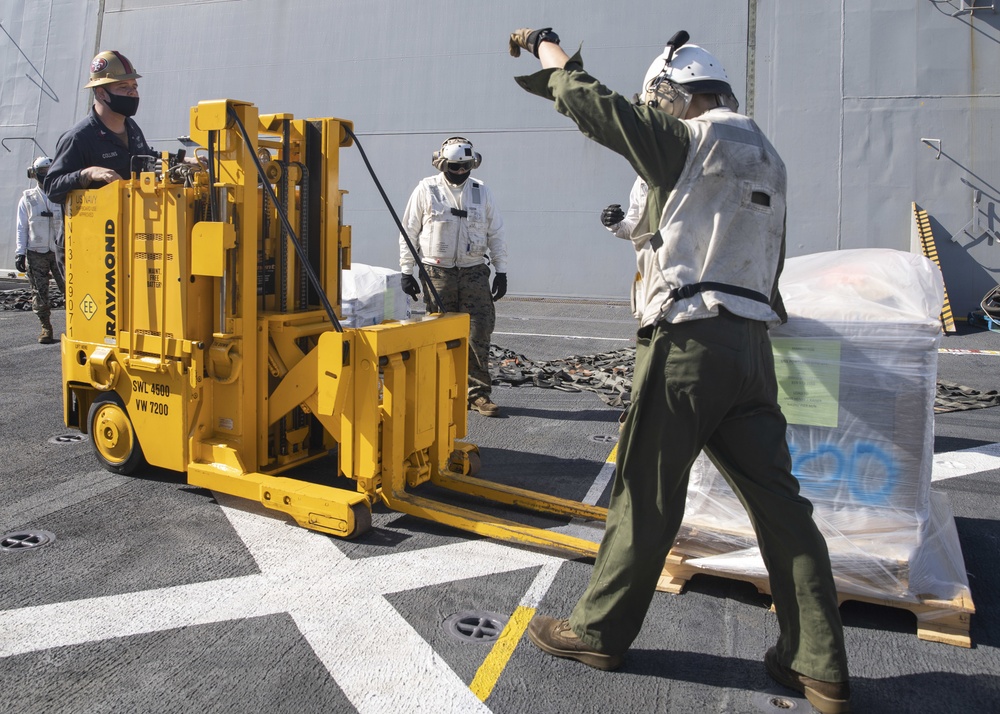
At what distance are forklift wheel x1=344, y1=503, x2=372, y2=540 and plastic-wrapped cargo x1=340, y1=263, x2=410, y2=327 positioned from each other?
11.2 feet

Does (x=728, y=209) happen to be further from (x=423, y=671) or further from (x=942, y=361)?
(x=942, y=361)

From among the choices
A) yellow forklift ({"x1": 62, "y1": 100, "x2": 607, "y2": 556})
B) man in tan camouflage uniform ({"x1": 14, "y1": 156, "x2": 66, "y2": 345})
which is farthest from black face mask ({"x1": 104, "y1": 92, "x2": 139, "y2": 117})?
man in tan camouflage uniform ({"x1": 14, "y1": 156, "x2": 66, "y2": 345})

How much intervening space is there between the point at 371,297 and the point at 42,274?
5.47 meters

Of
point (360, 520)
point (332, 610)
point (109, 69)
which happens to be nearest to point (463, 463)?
point (360, 520)

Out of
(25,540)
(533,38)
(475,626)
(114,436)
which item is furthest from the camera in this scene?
(114,436)

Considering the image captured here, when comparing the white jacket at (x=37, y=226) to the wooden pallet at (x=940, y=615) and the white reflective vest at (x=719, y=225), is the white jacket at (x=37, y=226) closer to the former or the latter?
the white reflective vest at (x=719, y=225)

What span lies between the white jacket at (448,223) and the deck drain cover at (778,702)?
4.63 meters

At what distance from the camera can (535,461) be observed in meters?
5.74

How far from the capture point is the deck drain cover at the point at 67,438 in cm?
584

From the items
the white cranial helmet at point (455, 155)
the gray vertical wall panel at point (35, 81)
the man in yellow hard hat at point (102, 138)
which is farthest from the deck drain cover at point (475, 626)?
the gray vertical wall panel at point (35, 81)

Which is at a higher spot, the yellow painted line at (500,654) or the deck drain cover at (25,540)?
the deck drain cover at (25,540)

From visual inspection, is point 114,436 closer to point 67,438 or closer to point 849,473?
point 67,438

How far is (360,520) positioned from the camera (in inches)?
163

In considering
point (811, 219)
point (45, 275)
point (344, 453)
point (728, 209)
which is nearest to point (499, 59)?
point (811, 219)
